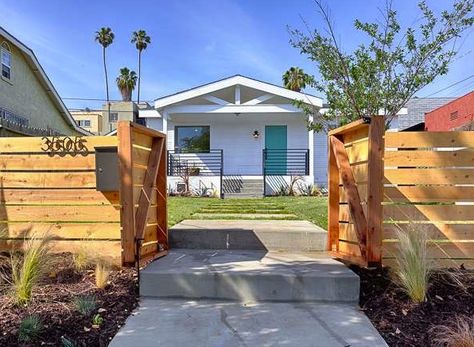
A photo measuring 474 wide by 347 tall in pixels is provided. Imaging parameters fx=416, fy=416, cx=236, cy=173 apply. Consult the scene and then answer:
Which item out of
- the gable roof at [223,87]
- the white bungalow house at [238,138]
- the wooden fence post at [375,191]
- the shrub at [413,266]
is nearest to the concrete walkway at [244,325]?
the shrub at [413,266]

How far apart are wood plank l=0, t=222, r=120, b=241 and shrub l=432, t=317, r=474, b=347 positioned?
3156 mm

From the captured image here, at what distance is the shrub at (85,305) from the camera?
10.8ft

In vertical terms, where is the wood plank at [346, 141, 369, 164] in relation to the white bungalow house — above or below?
below

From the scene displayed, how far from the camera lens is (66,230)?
462cm

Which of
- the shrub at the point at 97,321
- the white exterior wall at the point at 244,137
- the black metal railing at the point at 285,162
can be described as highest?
the white exterior wall at the point at 244,137

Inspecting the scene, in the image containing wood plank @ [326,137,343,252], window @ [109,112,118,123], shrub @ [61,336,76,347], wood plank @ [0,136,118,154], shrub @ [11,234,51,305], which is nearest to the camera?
shrub @ [61,336,76,347]

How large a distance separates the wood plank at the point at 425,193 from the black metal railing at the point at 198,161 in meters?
11.5

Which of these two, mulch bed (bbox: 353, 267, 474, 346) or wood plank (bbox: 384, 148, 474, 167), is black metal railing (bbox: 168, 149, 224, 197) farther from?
mulch bed (bbox: 353, 267, 474, 346)

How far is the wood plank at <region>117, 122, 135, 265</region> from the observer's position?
4125 millimetres

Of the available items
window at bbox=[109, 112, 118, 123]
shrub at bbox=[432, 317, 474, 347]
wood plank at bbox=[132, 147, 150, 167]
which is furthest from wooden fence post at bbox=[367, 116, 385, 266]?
window at bbox=[109, 112, 118, 123]

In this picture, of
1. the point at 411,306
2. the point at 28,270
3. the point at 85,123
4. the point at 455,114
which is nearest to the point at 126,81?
the point at 85,123

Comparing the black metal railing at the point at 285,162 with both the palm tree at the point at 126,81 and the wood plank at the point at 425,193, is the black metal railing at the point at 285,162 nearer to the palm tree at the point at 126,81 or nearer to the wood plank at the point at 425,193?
the wood plank at the point at 425,193

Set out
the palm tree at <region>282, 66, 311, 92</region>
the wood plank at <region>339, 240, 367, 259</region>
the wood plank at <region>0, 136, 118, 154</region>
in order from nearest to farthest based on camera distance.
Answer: the wood plank at <region>339, 240, 367, 259</region> < the wood plank at <region>0, 136, 118, 154</region> < the palm tree at <region>282, 66, 311, 92</region>

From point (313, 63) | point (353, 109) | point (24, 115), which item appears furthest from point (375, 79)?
point (24, 115)
